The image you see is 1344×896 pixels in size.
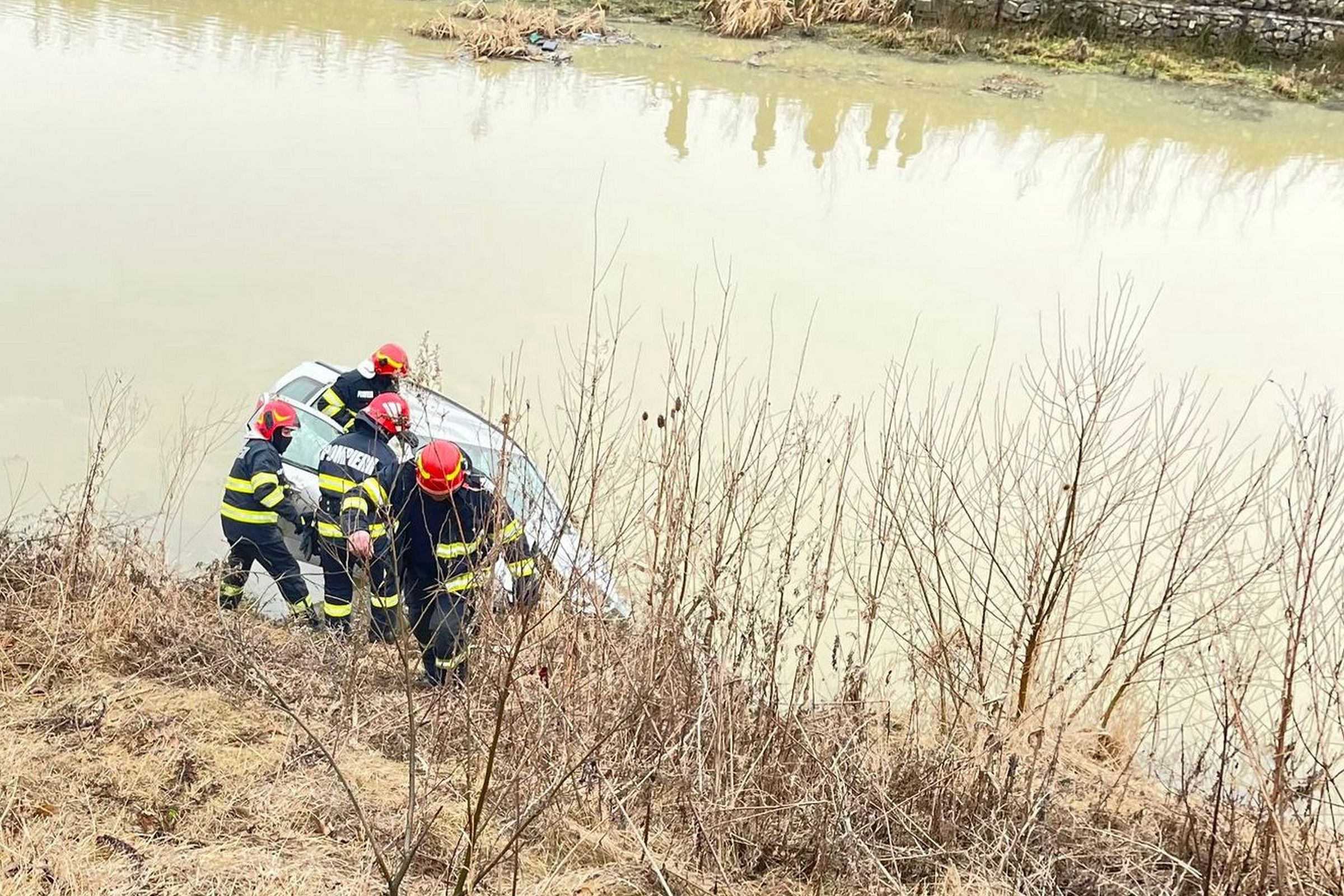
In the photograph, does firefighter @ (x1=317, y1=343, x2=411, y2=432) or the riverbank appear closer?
firefighter @ (x1=317, y1=343, x2=411, y2=432)

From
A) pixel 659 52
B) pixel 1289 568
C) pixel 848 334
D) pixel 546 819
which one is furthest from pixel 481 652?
pixel 659 52

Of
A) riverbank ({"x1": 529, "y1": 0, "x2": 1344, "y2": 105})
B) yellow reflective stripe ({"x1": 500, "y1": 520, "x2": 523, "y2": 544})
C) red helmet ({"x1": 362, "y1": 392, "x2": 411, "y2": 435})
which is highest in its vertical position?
riverbank ({"x1": 529, "y1": 0, "x2": 1344, "y2": 105})

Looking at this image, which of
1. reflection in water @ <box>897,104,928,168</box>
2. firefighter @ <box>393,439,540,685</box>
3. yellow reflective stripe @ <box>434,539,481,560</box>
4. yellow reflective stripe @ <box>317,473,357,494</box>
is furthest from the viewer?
reflection in water @ <box>897,104,928,168</box>

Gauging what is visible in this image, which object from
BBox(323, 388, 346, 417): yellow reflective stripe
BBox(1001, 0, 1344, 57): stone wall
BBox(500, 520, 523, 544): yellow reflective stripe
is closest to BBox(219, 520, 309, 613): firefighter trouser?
BBox(323, 388, 346, 417): yellow reflective stripe

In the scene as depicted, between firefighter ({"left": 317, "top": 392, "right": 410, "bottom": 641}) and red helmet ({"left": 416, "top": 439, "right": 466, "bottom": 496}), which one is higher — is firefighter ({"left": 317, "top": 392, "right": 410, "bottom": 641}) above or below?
below

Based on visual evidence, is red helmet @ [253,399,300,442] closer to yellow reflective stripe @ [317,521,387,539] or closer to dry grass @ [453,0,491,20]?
yellow reflective stripe @ [317,521,387,539]

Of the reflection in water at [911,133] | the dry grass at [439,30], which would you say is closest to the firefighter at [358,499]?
the reflection in water at [911,133]

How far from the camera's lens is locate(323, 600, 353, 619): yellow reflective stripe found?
5352 millimetres

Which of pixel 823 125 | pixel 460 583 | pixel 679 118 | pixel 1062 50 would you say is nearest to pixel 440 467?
pixel 460 583

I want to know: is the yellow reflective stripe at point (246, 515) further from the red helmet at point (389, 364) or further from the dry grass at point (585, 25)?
the dry grass at point (585, 25)

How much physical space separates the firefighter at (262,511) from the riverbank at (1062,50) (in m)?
16.7

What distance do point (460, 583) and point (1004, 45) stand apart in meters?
19.2

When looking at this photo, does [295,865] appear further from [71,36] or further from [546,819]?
[71,36]

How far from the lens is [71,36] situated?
16406 mm
